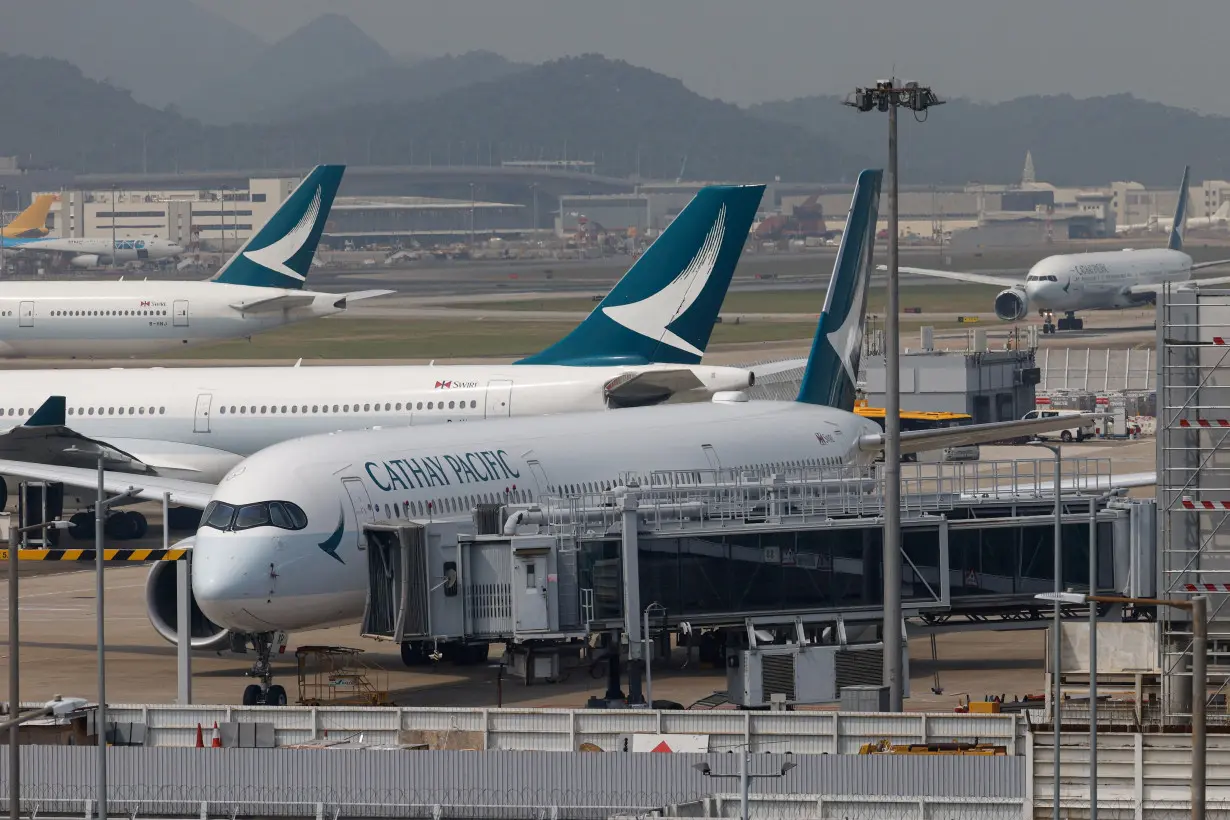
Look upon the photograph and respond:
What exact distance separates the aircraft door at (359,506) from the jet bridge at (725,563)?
0.26 metres

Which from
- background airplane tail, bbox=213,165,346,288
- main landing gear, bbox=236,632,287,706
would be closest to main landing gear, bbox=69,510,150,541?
main landing gear, bbox=236,632,287,706

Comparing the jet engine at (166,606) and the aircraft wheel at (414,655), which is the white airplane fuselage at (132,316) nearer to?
the aircraft wheel at (414,655)

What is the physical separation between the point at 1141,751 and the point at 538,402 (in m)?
34.8

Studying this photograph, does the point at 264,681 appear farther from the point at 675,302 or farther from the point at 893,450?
the point at 675,302

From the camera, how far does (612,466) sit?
4503cm

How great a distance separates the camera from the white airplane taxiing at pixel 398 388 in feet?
197

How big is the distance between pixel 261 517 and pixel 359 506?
199cm

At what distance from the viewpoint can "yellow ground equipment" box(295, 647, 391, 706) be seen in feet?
119

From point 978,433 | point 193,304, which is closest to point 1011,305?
point 193,304

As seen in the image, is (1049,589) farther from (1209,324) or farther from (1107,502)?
(1209,324)

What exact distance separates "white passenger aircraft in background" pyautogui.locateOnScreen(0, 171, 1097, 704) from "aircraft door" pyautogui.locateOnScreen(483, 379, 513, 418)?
29.6 ft

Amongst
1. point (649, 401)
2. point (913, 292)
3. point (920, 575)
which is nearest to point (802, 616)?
point (920, 575)

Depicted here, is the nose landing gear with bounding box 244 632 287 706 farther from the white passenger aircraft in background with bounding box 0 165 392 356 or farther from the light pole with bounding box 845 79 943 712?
the white passenger aircraft in background with bounding box 0 165 392 356

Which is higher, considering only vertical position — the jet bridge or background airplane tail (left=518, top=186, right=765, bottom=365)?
background airplane tail (left=518, top=186, right=765, bottom=365)
